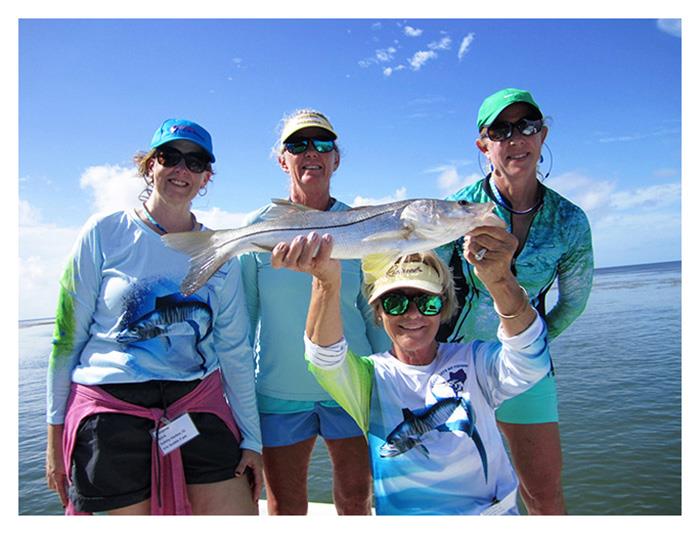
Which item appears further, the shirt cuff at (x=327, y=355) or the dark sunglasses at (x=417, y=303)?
the dark sunglasses at (x=417, y=303)

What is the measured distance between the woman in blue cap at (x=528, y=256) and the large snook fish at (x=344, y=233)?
0.99m

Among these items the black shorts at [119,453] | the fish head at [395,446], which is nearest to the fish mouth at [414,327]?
the fish head at [395,446]

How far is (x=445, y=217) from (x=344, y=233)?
64 cm

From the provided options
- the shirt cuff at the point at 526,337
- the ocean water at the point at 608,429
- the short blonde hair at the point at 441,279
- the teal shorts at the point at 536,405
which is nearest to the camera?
the shirt cuff at the point at 526,337

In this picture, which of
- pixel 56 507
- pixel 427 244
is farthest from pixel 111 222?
pixel 56 507

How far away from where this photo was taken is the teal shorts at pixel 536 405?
12.9 feet

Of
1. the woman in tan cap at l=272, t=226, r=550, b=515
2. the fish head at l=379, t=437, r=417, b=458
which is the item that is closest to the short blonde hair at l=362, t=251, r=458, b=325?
the woman in tan cap at l=272, t=226, r=550, b=515

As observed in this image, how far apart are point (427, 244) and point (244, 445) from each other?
2.05 metres

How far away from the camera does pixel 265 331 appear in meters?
3.80

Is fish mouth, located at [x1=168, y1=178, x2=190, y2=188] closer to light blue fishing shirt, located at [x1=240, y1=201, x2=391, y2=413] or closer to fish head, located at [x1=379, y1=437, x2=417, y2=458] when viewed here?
light blue fishing shirt, located at [x1=240, y1=201, x2=391, y2=413]

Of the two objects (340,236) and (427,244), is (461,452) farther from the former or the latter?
(340,236)

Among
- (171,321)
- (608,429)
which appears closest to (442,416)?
(171,321)

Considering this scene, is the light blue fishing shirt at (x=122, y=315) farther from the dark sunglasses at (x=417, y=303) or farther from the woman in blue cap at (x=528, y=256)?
the woman in blue cap at (x=528, y=256)

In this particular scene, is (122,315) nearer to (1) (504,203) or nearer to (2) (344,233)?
(2) (344,233)
